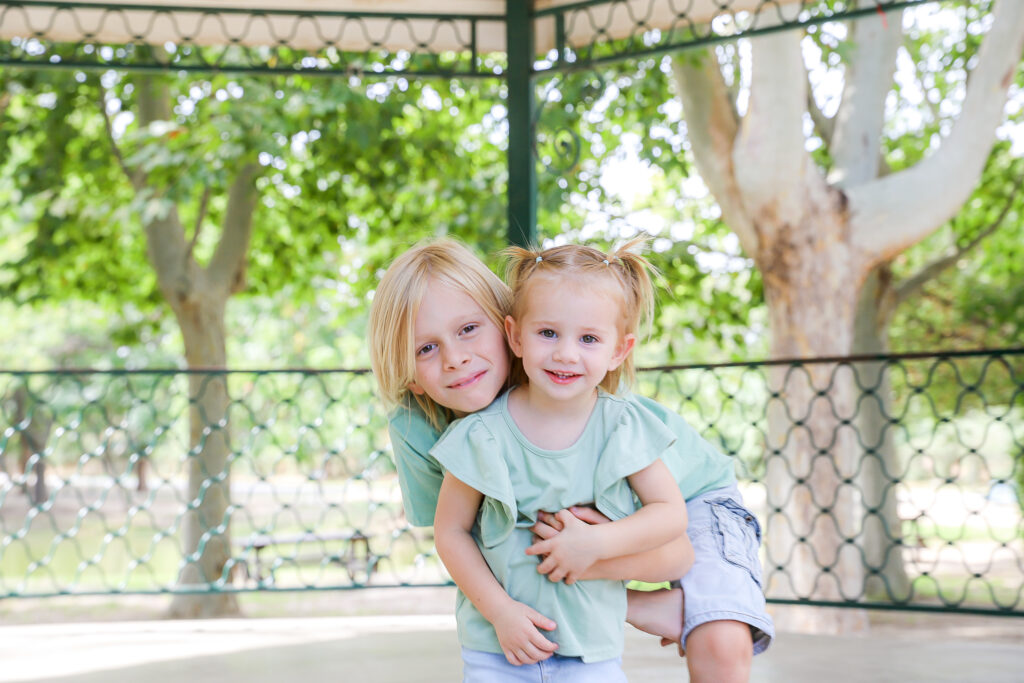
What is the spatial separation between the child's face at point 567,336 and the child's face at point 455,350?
0.37ft

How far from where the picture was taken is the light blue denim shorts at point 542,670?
157 cm

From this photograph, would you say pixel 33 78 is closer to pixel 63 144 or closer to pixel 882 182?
pixel 63 144

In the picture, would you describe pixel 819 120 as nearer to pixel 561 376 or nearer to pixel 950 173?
pixel 950 173

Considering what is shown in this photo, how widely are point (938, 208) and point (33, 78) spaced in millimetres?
6497

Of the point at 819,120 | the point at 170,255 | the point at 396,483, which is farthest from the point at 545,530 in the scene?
the point at 396,483

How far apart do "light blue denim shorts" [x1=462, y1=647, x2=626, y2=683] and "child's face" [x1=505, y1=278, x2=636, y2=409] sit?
0.46 m

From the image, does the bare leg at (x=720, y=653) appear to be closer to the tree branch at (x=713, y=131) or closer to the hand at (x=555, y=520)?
the hand at (x=555, y=520)

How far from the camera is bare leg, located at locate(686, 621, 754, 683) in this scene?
163cm

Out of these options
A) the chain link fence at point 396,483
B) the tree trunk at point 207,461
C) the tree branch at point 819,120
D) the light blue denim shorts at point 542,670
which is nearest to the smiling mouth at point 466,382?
the light blue denim shorts at point 542,670

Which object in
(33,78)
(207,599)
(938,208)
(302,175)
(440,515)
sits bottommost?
(207,599)

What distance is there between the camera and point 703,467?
1.81 meters

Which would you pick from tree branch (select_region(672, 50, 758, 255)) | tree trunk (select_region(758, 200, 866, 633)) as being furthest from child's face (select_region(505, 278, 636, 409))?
tree branch (select_region(672, 50, 758, 255))

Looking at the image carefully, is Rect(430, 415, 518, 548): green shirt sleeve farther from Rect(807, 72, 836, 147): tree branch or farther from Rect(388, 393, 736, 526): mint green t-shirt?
Rect(807, 72, 836, 147): tree branch

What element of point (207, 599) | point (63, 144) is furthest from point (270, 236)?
point (207, 599)
